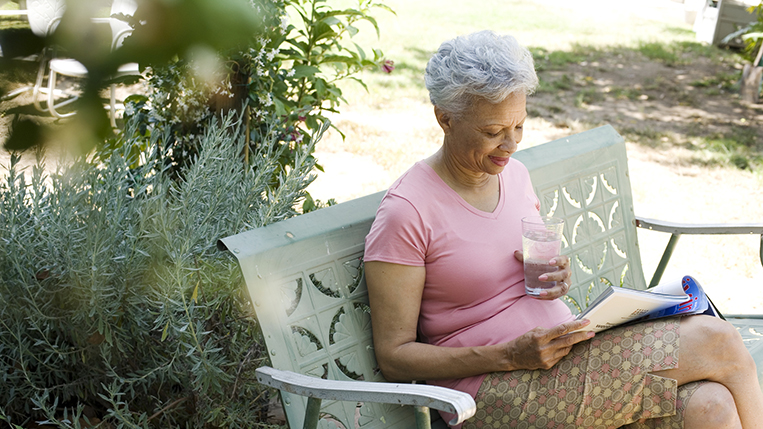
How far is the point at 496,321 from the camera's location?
1.97 metres

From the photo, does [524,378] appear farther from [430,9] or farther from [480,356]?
[430,9]

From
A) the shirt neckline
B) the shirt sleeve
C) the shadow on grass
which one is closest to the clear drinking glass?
the shirt neckline

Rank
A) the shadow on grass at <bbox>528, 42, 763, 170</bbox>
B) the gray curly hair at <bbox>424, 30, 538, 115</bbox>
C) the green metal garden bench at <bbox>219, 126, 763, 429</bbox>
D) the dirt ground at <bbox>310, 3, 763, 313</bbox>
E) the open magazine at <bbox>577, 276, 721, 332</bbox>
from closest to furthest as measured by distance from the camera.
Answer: the green metal garden bench at <bbox>219, 126, 763, 429</bbox>
the open magazine at <bbox>577, 276, 721, 332</bbox>
the gray curly hair at <bbox>424, 30, 538, 115</bbox>
the dirt ground at <bbox>310, 3, 763, 313</bbox>
the shadow on grass at <bbox>528, 42, 763, 170</bbox>

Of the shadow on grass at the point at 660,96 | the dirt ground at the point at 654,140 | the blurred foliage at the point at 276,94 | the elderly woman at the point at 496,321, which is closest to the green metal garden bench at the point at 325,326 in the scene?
the elderly woman at the point at 496,321

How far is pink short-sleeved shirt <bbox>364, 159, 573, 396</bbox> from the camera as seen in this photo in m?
1.89

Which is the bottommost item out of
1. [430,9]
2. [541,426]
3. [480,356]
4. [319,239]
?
[430,9]

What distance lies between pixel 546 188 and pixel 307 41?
1.29 meters

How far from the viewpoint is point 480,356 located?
6.01ft

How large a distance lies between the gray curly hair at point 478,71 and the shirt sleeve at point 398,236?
13.0 inches

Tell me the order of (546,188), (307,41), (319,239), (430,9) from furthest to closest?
(430,9) → (307,41) → (546,188) → (319,239)

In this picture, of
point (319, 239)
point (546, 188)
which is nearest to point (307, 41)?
point (546, 188)

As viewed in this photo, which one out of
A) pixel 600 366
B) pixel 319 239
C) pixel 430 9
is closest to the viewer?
pixel 600 366

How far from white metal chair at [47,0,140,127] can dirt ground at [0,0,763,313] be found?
12.6 feet

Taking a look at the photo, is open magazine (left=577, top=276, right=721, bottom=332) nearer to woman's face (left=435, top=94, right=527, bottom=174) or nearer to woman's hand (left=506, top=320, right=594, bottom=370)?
woman's hand (left=506, top=320, right=594, bottom=370)
